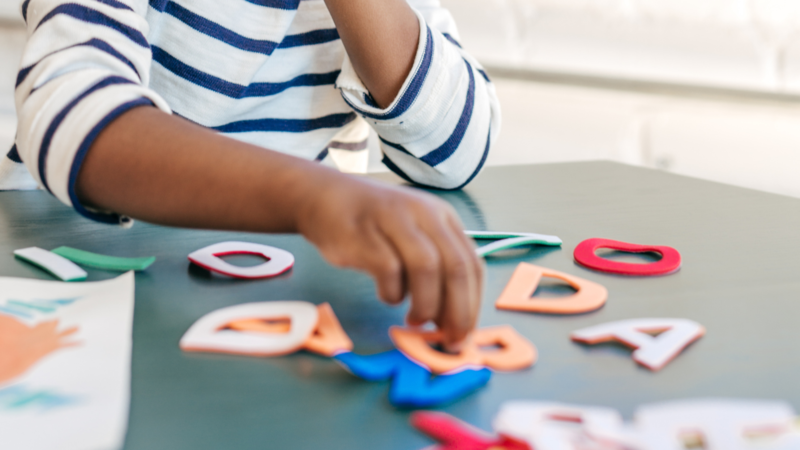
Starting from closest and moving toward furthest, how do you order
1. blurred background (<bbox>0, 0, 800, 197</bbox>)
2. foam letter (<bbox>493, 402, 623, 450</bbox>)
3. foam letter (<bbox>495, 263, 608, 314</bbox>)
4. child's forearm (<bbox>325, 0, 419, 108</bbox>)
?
1. foam letter (<bbox>493, 402, 623, 450</bbox>)
2. foam letter (<bbox>495, 263, 608, 314</bbox>)
3. child's forearm (<bbox>325, 0, 419, 108</bbox>)
4. blurred background (<bbox>0, 0, 800, 197</bbox>)

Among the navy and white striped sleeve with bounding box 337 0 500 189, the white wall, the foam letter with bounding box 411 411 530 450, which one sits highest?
the white wall

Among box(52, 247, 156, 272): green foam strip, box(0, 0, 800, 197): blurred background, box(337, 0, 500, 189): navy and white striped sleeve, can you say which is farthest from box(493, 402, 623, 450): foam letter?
box(0, 0, 800, 197): blurred background

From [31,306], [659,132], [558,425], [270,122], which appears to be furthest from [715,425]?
[659,132]

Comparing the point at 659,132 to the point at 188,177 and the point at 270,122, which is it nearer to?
the point at 270,122

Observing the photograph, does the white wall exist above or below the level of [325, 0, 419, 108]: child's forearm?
above

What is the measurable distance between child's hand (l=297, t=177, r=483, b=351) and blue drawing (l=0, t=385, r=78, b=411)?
0.33ft

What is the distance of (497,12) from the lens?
1.38 meters

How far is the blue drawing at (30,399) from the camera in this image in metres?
0.21

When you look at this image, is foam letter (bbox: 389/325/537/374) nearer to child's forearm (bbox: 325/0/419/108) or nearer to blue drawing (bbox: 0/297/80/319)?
blue drawing (bbox: 0/297/80/319)

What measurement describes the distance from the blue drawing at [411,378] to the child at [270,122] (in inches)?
0.7

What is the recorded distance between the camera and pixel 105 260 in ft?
1.16

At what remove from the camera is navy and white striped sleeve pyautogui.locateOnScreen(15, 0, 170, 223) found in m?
0.33

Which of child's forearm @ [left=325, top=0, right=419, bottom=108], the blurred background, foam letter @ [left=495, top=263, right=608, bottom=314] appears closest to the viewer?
foam letter @ [left=495, top=263, right=608, bottom=314]

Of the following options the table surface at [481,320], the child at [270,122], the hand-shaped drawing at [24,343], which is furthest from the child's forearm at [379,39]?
the hand-shaped drawing at [24,343]
